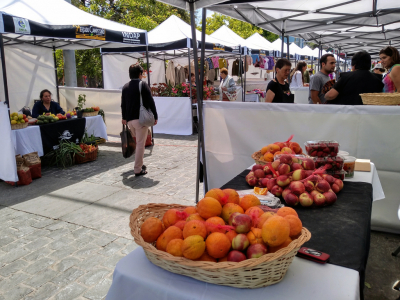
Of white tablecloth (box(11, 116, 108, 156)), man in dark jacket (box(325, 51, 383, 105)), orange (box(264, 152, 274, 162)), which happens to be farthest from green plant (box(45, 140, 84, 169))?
man in dark jacket (box(325, 51, 383, 105))

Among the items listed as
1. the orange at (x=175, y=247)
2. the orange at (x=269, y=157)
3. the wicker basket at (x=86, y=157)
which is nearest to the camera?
the orange at (x=175, y=247)

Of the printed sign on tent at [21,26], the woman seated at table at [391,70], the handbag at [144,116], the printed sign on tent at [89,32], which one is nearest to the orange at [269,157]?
the woman seated at table at [391,70]

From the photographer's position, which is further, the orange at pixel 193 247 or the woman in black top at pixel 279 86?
the woman in black top at pixel 279 86

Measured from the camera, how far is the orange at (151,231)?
1.44 meters

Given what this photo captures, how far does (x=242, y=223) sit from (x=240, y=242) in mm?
86

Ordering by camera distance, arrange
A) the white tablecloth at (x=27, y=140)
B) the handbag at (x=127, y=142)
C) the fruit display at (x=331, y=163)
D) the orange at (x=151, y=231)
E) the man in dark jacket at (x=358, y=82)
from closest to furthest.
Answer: the orange at (x=151, y=231) < the fruit display at (x=331, y=163) < the man in dark jacket at (x=358, y=82) < the white tablecloth at (x=27, y=140) < the handbag at (x=127, y=142)

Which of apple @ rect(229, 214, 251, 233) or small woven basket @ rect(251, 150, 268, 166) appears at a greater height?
apple @ rect(229, 214, 251, 233)

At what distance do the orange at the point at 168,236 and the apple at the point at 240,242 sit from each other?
9.3 inches

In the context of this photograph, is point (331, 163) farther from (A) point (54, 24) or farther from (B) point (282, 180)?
(A) point (54, 24)

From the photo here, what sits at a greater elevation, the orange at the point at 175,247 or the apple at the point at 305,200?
the orange at the point at 175,247

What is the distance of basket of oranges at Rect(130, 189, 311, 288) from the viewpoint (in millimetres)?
1236

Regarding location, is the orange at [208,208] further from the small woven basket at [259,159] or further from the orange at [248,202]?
the small woven basket at [259,159]

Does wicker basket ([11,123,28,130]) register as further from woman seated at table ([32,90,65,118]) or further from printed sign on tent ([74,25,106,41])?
printed sign on tent ([74,25,106,41])

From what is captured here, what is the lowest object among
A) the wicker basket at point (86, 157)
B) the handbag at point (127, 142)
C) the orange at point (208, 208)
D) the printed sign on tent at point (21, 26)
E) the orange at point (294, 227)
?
the wicker basket at point (86, 157)
